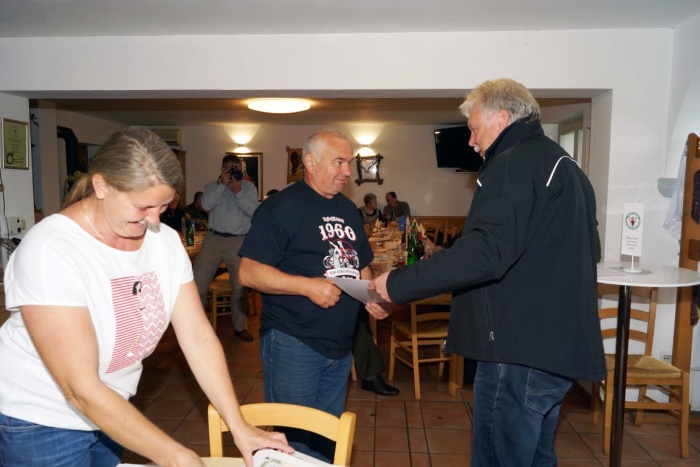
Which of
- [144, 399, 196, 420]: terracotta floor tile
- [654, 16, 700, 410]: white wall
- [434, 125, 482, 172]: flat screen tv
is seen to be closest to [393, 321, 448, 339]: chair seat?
[654, 16, 700, 410]: white wall

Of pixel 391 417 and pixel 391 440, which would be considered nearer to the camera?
pixel 391 440

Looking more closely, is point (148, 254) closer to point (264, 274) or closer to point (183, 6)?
point (264, 274)

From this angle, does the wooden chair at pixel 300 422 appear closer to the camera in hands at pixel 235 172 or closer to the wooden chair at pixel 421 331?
the wooden chair at pixel 421 331

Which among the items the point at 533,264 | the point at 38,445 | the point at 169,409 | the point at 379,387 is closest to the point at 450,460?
the point at 379,387

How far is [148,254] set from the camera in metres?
1.28

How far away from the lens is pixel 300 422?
4.47 feet

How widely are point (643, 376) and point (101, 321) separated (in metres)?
2.81

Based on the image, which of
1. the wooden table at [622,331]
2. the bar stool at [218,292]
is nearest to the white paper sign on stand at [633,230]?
the wooden table at [622,331]

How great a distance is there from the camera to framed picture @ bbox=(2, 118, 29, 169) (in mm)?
3545

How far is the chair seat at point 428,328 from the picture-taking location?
12.0 ft

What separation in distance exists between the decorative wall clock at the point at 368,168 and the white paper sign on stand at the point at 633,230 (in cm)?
768

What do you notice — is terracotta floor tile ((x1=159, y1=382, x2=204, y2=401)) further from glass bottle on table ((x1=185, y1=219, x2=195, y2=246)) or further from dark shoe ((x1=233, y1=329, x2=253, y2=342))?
glass bottle on table ((x1=185, y1=219, x2=195, y2=246))

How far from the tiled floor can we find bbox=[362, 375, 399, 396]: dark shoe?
0.05 meters

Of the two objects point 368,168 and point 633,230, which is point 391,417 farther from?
point 368,168
